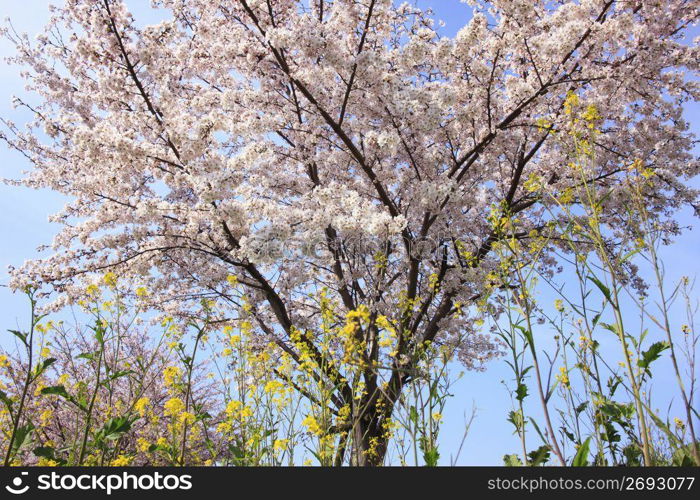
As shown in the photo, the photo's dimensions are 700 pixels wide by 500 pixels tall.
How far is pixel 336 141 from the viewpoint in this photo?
10.3 metres

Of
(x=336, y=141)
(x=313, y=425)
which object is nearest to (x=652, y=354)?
(x=313, y=425)

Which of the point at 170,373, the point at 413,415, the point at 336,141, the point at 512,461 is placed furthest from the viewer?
the point at 336,141


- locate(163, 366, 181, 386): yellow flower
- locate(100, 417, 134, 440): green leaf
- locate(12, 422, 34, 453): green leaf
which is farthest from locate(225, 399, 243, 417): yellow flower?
locate(12, 422, 34, 453): green leaf


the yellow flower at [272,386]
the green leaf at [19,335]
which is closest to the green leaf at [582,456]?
the yellow flower at [272,386]

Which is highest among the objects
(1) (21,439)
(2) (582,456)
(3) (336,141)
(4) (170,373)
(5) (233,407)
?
(3) (336,141)

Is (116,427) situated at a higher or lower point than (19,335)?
lower

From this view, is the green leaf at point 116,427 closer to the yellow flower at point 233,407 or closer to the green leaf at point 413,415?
the yellow flower at point 233,407

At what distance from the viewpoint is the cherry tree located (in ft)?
25.2

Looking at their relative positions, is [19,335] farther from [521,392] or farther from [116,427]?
[521,392]

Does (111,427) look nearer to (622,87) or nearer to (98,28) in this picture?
(98,28)

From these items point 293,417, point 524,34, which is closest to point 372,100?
point 524,34

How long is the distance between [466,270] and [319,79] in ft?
13.3

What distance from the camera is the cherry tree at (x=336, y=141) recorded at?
25.2 feet

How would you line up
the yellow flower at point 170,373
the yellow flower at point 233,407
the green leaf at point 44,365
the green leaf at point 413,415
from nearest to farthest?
the green leaf at point 44,365
the green leaf at point 413,415
the yellow flower at point 233,407
the yellow flower at point 170,373
